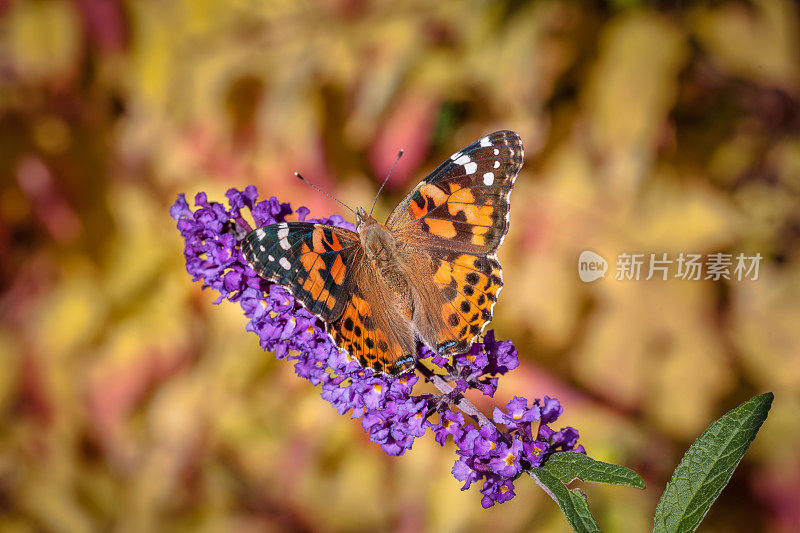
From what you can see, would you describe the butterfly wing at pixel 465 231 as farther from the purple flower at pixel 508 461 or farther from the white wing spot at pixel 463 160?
the purple flower at pixel 508 461

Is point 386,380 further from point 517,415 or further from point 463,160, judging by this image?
point 463,160

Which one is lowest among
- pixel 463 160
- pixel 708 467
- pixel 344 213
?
pixel 708 467

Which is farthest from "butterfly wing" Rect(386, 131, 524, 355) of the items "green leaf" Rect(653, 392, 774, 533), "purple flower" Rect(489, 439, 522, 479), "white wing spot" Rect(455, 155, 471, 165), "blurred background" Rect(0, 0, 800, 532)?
"blurred background" Rect(0, 0, 800, 532)

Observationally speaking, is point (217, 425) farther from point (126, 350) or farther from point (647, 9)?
point (647, 9)

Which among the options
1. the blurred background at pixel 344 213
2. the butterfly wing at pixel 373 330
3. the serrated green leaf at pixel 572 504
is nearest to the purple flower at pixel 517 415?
the serrated green leaf at pixel 572 504

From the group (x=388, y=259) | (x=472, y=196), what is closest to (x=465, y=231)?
(x=472, y=196)
